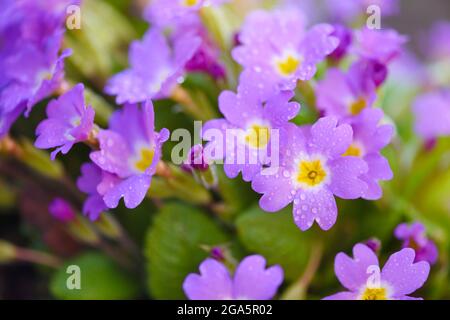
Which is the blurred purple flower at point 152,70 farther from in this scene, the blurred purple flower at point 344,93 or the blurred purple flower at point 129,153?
the blurred purple flower at point 344,93

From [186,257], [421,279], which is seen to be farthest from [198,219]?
[421,279]

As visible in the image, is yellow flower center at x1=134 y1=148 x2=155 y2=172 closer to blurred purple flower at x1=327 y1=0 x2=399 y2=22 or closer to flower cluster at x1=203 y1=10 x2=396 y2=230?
flower cluster at x1=203 y1=10 x2=396 y2=230

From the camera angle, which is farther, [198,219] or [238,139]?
[198,219]

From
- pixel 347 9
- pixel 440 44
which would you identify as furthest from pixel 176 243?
pixel 440 44

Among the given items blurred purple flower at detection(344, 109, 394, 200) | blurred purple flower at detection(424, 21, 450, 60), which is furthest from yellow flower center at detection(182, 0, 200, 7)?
blurred purple flower at detection(424, 21, 450, 60)

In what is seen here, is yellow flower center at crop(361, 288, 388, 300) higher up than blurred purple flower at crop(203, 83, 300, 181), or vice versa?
blurred purple flower at crop(203, 83, 300, 181)

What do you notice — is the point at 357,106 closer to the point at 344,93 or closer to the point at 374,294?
the point at 344,93
